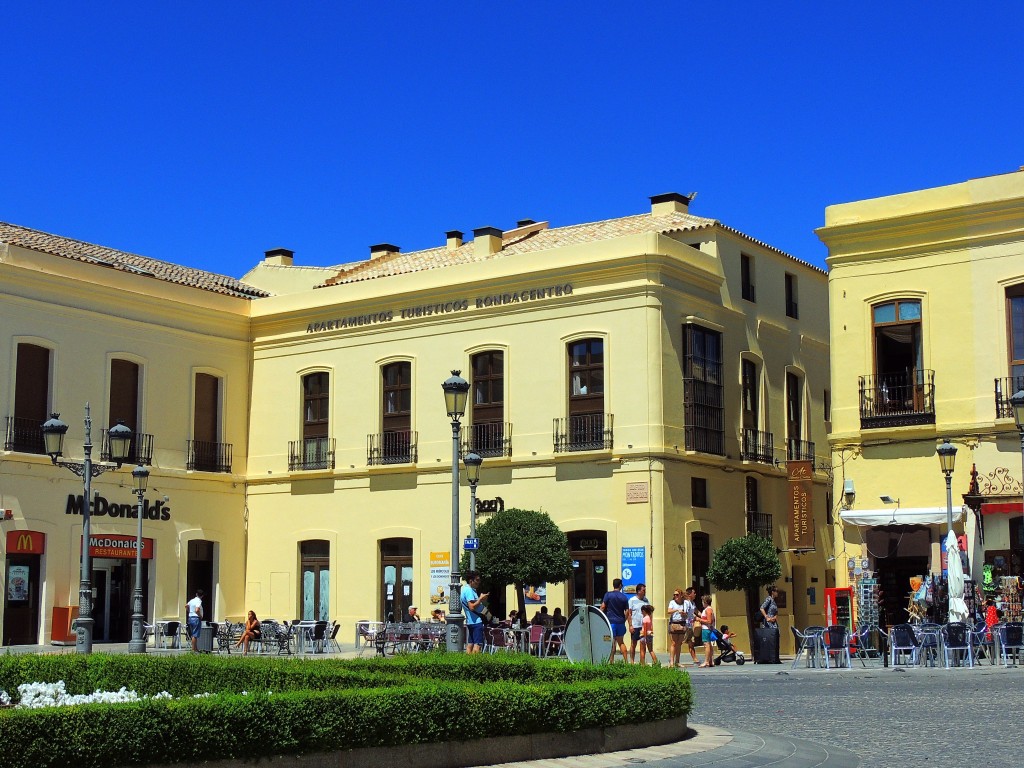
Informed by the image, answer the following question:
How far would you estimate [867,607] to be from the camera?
25.9 metres

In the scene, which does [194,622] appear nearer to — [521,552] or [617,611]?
[521,552]

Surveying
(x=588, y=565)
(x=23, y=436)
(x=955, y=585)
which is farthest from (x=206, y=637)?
(x=955, y=585)

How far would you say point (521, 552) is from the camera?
28.2 meters

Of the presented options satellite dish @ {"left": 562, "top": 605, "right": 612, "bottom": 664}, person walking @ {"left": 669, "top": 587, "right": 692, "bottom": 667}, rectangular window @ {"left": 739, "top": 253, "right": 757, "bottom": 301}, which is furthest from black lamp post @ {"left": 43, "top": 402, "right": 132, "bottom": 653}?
rectangular window @ {"left": 739, "top": 253, "right": 757, "bottom": 301}

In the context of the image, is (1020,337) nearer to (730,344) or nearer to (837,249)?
(837,249)

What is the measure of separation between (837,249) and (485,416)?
9.59m

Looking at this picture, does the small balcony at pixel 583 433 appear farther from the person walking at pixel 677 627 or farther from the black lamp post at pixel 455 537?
the black lamp post at pixel 455 537

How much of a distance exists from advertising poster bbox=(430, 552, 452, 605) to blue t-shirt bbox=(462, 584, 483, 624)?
10.3 m

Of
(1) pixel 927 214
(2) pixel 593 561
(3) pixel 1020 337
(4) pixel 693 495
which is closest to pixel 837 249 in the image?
(1) pixel 927 214

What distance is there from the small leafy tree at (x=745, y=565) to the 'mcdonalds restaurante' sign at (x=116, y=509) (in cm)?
1419

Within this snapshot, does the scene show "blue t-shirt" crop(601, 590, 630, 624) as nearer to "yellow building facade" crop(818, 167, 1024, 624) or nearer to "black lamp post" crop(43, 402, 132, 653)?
"yellow building facade" crop(818, 167, 1024, 624)

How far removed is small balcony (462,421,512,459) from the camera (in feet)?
105

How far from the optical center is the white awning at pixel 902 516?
25281 mm

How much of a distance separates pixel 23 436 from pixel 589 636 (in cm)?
2033
